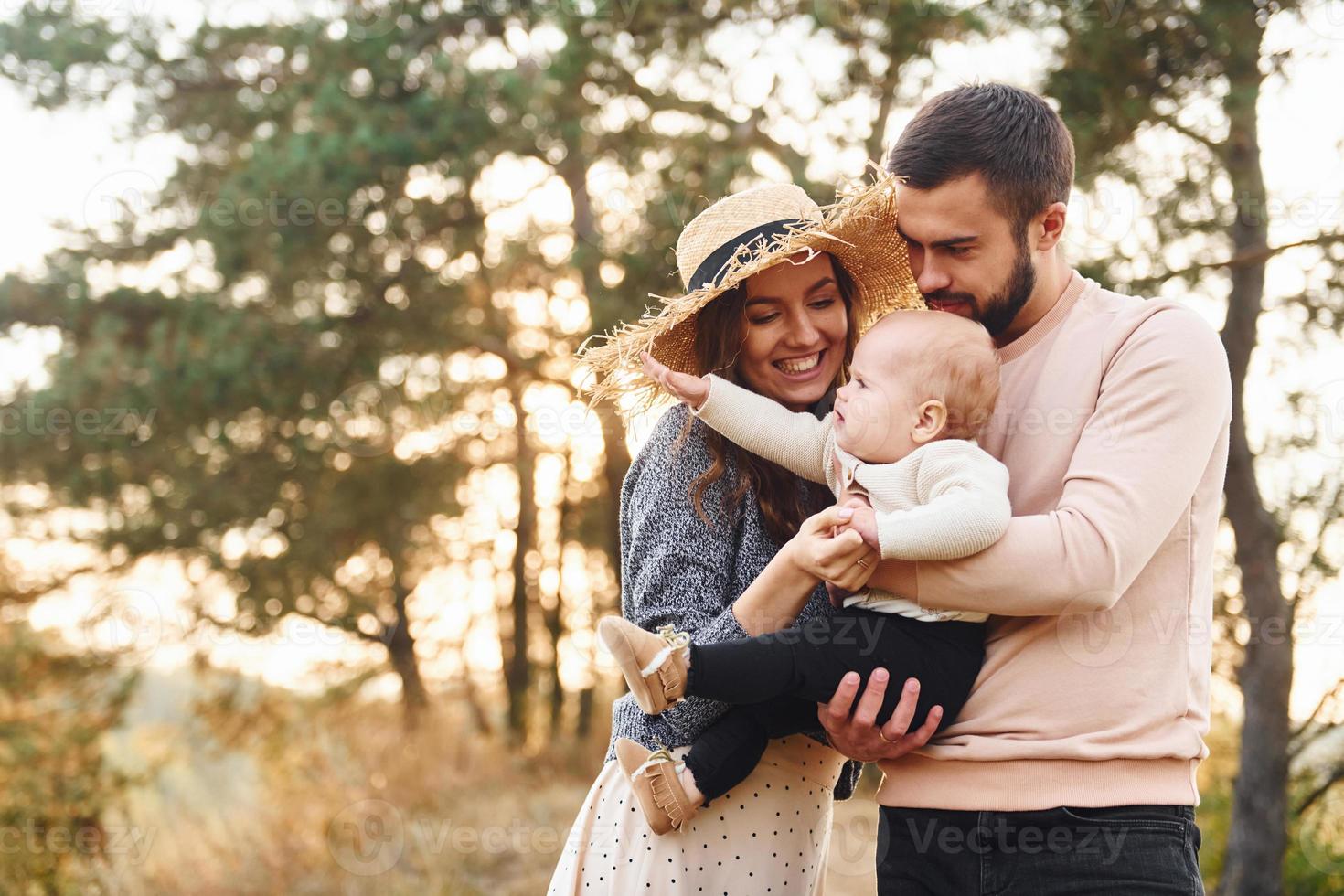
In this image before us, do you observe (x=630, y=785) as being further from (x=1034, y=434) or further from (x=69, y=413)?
(x=69, y=413)

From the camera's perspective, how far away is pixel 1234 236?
19.0ft

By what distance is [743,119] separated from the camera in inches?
340

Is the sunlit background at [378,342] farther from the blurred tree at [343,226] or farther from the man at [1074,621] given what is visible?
the man at [1074,621]

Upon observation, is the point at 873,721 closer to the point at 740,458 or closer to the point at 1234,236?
the point at 740,458

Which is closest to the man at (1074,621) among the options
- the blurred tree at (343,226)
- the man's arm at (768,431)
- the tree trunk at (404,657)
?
the man's arm at (768,431)

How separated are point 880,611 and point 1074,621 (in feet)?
1.10

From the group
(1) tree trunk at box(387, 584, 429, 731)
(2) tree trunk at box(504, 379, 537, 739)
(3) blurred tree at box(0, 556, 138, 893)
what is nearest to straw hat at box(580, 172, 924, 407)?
(3) blurred tree at box(0, 556, 138, 893)

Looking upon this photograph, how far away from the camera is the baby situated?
6.16 feet

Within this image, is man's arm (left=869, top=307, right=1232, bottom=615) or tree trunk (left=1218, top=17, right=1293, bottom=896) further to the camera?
tree trunk (left=1218, top=17, right=1293, bottom=896)

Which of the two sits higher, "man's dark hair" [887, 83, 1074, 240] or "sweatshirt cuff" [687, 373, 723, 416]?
"man's dark hair" [887, 83, 1074, 240]

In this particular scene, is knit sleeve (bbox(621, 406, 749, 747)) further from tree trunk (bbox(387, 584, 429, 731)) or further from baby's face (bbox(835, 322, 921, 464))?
tree trunk (bbox(387, 584, 429, 731))

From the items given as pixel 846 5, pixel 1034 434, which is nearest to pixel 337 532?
pixel 846 5

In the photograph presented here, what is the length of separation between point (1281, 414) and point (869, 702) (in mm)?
5311

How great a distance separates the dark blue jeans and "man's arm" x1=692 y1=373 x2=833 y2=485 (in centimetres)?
74
